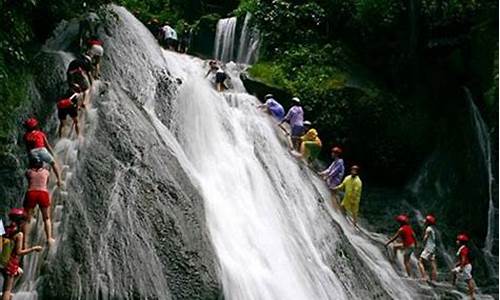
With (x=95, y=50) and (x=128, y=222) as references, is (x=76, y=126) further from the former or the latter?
(x=95, y=50)

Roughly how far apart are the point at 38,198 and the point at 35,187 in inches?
6.8

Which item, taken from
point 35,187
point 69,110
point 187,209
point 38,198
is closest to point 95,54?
point 69,110

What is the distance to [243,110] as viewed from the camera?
16062 millimetres

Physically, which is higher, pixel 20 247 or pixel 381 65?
pixel 381 65

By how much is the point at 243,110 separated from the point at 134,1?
39.5 ft

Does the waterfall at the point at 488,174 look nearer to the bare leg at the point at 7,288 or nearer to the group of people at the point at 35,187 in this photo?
the group of people at the point at 35,187

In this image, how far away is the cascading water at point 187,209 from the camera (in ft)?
29.3

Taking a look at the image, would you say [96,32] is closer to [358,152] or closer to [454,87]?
[358,152]

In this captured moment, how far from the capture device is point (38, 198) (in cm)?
894

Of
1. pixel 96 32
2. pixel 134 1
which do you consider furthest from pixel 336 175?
pixel 134 1

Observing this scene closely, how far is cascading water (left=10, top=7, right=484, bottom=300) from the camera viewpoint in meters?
8.94

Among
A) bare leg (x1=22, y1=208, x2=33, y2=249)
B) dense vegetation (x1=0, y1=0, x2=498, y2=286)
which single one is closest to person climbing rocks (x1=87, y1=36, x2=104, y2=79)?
bare leg (x1=22, y1=208, x2=33, y2=249)

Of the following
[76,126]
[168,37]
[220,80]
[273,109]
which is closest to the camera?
[76,126]

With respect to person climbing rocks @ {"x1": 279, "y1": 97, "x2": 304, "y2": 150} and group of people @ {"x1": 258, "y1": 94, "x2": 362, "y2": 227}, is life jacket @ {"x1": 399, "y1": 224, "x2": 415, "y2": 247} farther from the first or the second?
person climbing rocks @ {"x1": 279, "y1": 97, "x2": 304, "y2": 150}
